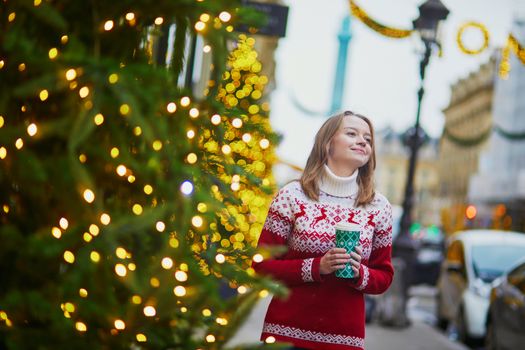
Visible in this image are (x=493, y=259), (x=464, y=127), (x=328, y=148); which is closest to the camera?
(x=328, y=148)

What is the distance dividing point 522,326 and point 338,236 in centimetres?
582

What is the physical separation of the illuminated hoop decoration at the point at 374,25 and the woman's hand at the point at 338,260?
8.17 meters

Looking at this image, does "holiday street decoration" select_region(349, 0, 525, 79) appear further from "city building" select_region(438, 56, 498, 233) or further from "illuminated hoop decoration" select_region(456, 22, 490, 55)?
"city building" select_region(438, 56, 498, 233)

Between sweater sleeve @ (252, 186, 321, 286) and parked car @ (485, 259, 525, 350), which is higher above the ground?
sweater sleeve @ (252, 186, 321, 286)

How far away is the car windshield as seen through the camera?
1397 centimetres

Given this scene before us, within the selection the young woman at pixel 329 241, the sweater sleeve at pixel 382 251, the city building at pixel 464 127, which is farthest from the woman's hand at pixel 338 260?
the city building at pixel 464 127

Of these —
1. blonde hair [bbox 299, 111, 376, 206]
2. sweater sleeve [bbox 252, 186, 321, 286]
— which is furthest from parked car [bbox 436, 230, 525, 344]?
sweater sleeve [bbox 252, 186, 321, 286]

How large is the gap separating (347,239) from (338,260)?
0.08 meters

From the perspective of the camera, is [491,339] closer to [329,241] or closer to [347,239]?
[329,241]

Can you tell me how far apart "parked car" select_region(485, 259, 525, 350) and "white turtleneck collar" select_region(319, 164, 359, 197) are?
539 centimetres

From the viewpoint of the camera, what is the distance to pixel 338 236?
3.69 m

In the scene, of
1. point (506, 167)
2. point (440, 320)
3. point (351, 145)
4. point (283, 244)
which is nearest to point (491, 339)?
point (440, 320)

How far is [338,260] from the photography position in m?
3.66

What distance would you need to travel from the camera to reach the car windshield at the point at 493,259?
1397 cm
